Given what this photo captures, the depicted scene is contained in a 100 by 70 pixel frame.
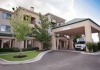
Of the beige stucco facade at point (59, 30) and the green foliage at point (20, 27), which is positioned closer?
the green foliage at point (20, 27)

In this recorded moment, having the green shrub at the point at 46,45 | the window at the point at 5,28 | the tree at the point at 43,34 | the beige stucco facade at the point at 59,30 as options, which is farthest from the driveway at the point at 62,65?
the window at the point at 5,28

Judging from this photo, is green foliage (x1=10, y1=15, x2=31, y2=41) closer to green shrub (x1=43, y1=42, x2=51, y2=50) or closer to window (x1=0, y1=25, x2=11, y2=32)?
green shrub (x1=43, y1=42, x2=51, y2=50)

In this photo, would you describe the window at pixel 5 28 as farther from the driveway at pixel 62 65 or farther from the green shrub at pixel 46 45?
the driveway at pixel 62 65

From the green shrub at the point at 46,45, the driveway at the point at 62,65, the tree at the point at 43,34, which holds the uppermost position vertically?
the tree at the point at 43,34

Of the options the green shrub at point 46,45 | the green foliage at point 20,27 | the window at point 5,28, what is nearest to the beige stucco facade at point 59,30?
the window at point 5,28

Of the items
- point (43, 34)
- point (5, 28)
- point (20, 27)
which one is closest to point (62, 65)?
point (20, 27)

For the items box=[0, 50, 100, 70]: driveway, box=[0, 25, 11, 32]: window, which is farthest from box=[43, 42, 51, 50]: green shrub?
box=[0, 50, 100, 70]: driveway

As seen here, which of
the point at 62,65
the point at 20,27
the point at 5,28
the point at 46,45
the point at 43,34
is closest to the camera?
the point at 62,65

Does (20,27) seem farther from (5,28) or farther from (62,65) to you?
(5,28)

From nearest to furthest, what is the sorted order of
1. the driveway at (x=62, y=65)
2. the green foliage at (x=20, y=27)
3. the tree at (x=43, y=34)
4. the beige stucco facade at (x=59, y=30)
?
1. the driveway at (x=62, y=65)
2. the green foliage at (x=20, y=27)
3. the beige stucco facade at (x=59, y=30)
4. the tree at (x=43, y=34)

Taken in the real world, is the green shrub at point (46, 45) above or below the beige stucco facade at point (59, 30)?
below

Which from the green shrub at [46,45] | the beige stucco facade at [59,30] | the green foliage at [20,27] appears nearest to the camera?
the green foliage at [20,27]

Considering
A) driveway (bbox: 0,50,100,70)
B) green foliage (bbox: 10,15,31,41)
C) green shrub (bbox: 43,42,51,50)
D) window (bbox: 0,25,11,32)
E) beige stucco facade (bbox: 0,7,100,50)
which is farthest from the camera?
green shrub (bbox: 43,42,51,50)

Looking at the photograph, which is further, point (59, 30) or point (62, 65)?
point (59, 30)
